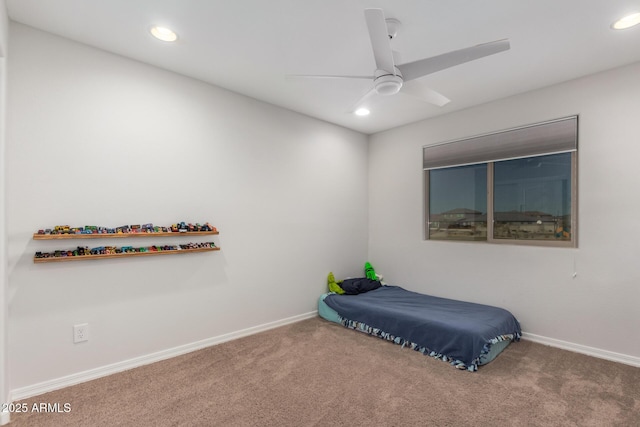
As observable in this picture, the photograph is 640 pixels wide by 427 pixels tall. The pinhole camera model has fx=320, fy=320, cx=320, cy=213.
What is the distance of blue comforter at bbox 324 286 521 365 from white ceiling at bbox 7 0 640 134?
85.7 inches

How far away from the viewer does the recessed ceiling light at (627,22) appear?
2.03 metres

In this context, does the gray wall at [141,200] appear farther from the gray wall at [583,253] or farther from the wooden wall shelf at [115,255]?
the gray wall at [583,253]

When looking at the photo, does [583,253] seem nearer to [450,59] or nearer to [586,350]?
[586,350]

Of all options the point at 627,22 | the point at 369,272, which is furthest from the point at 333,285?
the point at 627,22

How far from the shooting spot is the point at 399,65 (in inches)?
78.6

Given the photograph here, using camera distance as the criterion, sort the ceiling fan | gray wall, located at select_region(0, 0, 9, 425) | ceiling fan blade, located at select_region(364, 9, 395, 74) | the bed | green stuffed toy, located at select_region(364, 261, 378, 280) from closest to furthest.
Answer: ceiling fan blade, located at select_region(364, 9, 395, 74)
the ceiling fan
gray wall, located at select_region(0, 0, 9, 425)
the bed
green stuffed toy, located at select_region(364, 261, 378, 280)

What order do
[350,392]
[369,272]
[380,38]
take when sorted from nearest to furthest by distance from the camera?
[380,38], [350,392], [369,272]

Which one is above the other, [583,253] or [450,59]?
[450,59]

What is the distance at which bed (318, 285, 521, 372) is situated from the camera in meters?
2.61

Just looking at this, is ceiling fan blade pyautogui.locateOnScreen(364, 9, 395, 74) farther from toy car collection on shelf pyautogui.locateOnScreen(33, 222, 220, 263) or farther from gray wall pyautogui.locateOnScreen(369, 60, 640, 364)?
gray wall pyautogui.locateOnScreen(369, 60, 640, 364)

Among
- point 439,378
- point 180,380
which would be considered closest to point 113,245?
point 180,380

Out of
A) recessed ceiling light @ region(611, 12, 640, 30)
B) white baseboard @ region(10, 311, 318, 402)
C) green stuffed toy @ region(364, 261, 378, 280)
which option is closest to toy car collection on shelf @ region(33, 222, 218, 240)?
white baseboard @ region(10, 311, 318, 402)

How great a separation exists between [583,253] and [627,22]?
1.84 m

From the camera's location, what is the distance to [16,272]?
82.9 inches
